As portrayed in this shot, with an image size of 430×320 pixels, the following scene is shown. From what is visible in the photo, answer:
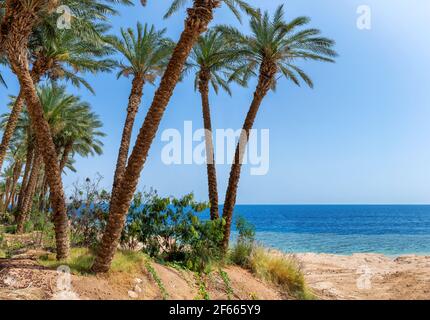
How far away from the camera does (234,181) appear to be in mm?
15086

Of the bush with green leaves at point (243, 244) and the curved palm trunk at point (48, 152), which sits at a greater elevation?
the curved palm trunk at point (48, 152)

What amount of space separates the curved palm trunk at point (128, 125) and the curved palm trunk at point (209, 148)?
3111mm

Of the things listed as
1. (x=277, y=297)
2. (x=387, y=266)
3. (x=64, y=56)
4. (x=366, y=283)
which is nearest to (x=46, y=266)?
(x=277, y=297)

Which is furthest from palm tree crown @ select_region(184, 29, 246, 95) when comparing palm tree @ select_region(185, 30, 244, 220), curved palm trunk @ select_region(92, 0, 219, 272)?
curved palm trunk @ select_region(92, 0, 219, 272)

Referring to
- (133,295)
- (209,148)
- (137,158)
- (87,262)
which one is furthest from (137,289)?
(209,148)

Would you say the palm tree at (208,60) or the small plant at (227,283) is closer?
the small plant at (227,283)

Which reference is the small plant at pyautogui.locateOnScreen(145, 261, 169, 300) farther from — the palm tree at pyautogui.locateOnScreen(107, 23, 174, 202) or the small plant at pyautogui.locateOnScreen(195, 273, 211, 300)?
the palm tree at pyautogui.locateOnScreen(107, 23, 174, 202)

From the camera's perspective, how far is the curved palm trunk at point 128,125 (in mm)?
16109

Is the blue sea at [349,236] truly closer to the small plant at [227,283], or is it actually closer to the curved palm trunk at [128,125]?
the small plant at [227,283]

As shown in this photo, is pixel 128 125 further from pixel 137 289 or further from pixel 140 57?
pixel 137 289

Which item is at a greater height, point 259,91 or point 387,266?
point 259,91

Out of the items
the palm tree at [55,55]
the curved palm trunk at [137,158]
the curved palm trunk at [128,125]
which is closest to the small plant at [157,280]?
the curved palm trunk at [137,158]
